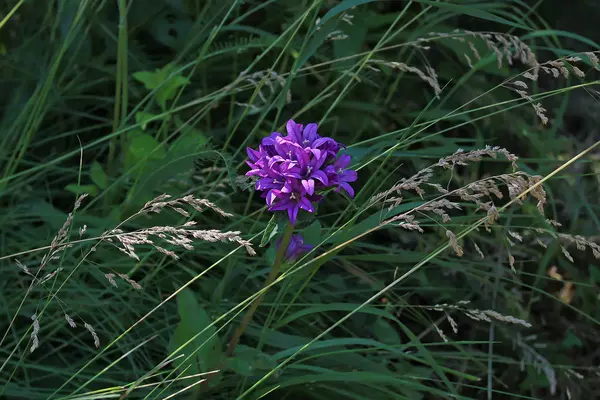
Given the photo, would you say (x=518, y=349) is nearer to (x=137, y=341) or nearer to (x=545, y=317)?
(x=545, y=317)

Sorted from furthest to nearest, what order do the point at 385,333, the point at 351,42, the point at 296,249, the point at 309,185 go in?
the point at 351,42
the point at 385,333
the point at 296,249
the point at 309,185

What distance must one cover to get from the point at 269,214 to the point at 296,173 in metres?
0.65

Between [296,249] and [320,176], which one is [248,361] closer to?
[296,249]

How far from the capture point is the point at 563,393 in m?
1.55

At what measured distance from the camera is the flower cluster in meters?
0.96

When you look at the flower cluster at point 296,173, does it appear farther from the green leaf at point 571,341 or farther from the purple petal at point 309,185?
the green leaf at point 571,341

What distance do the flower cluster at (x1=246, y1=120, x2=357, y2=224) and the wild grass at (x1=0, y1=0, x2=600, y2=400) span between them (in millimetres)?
55

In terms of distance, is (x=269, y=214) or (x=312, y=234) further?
(x=269, y=214)

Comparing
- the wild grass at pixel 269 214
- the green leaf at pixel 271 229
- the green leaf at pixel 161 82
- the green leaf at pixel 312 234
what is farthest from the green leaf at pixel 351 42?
the green leaf at pixel 271 229

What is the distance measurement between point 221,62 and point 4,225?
57 centimetres

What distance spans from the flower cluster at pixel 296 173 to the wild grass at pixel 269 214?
0.06 metres

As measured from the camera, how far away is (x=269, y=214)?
5.29 feet

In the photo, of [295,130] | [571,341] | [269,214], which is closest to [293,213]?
[295,130]

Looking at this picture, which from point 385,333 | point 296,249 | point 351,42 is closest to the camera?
point 296,249
